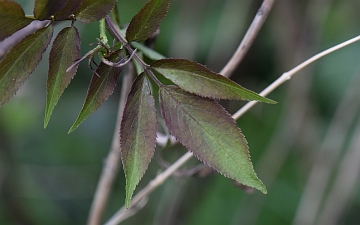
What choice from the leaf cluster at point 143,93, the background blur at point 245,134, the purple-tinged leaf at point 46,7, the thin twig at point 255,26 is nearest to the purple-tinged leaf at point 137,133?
the leaf cluster at point 143,93

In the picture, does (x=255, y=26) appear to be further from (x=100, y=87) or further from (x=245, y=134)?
(x=245, y=134)

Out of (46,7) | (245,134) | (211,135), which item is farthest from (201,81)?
(245,134)

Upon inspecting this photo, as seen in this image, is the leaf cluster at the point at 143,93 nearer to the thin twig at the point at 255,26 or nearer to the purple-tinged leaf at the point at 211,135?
the purple-tinged leaf at the point at 211,135

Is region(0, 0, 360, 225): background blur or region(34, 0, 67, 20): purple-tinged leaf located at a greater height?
region(34, 0, 67, 20): purple-tinged leaf

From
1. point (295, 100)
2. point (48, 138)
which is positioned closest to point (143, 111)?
point (295, 100)

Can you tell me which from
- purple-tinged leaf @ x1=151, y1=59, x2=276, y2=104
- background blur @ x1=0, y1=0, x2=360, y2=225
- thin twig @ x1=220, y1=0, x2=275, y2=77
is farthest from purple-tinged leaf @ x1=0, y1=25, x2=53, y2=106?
background blur @ x1=0, y1=0, x2=360, y2=225

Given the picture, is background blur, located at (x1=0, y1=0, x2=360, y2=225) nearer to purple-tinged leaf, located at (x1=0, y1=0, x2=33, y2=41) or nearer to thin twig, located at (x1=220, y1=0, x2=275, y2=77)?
thin twig, located at (x1=220, y1=0, x2=275, y2=77)
